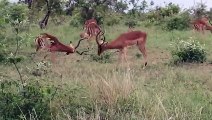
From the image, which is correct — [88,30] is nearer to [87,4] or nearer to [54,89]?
[87,4]

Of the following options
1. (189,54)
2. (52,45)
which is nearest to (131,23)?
(189,54)

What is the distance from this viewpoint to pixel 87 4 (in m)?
17.2

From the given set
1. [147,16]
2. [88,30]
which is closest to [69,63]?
[88,30]

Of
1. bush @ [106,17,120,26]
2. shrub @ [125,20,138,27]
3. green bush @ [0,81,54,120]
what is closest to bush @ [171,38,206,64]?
green bush @ [0,81,54,120]

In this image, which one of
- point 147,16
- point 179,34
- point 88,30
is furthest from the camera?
point 147,16

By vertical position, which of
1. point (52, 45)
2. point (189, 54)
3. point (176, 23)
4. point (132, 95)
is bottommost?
point (132, 95)

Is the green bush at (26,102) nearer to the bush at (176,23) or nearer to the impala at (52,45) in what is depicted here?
the impala at (52,45)

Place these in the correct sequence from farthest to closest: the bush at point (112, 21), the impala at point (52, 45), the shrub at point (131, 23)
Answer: the shrub at point (131, 23) → the bush at point (112, 21) → the impala at point (52, 45)

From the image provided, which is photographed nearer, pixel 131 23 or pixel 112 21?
pixel 112 21

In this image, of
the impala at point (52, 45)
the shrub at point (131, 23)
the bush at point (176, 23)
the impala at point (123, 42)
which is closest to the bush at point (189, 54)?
the impala at point (123, 42)

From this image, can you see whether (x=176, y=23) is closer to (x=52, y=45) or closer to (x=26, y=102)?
(x=52, y=45)

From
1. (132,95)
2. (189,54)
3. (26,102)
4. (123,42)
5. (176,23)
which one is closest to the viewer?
(26,102)

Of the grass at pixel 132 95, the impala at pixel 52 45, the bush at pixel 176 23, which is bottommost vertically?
the grass at pixel 132 95

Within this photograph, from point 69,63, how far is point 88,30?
8.47 feet
